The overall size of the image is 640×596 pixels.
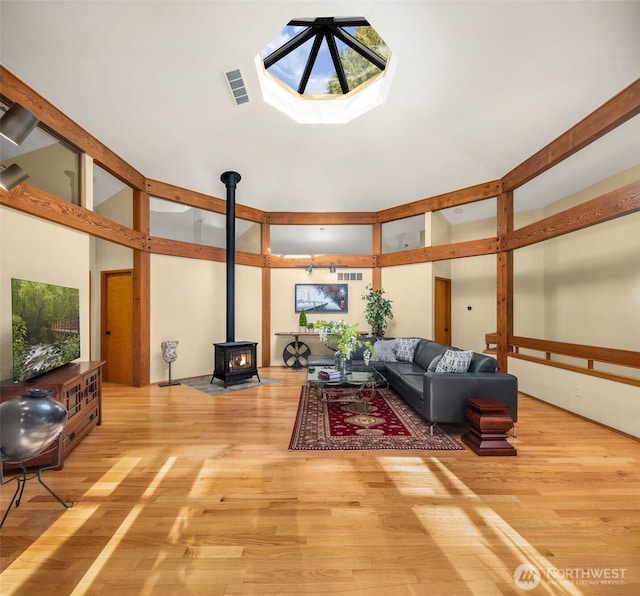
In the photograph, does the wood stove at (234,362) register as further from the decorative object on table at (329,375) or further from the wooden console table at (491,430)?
the wooden console table at (491,430)

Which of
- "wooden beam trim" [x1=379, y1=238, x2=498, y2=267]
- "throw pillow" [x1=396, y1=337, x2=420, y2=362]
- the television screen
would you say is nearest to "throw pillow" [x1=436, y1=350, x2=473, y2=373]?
"throw pillow" [x1=396, y1=337, x2=420, y2=362]

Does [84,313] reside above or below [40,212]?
below

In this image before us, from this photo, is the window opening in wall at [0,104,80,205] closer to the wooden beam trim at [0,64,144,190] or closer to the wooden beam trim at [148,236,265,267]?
Answer: the wooden beam trim at [0,64,144,190]

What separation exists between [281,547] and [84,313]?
13.0 ft

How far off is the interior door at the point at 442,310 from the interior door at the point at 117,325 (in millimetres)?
6317

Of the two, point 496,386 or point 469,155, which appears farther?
point 469,155

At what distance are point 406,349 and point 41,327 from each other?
508 centimetres

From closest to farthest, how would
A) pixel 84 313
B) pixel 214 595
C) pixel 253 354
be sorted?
pixel 214 595 → pixel 84 313 → pixel 253 354

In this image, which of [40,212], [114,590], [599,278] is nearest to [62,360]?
[40,212]

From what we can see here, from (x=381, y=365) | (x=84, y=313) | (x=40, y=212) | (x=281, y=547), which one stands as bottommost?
(x=281, y=547)

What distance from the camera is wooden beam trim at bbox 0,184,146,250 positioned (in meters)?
3.09

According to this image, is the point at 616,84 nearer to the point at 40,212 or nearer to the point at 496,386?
the point at 496,386

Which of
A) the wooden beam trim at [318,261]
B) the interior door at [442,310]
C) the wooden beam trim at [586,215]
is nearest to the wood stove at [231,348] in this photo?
the wooden beam trim at [318,261]

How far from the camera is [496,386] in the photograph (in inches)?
130
